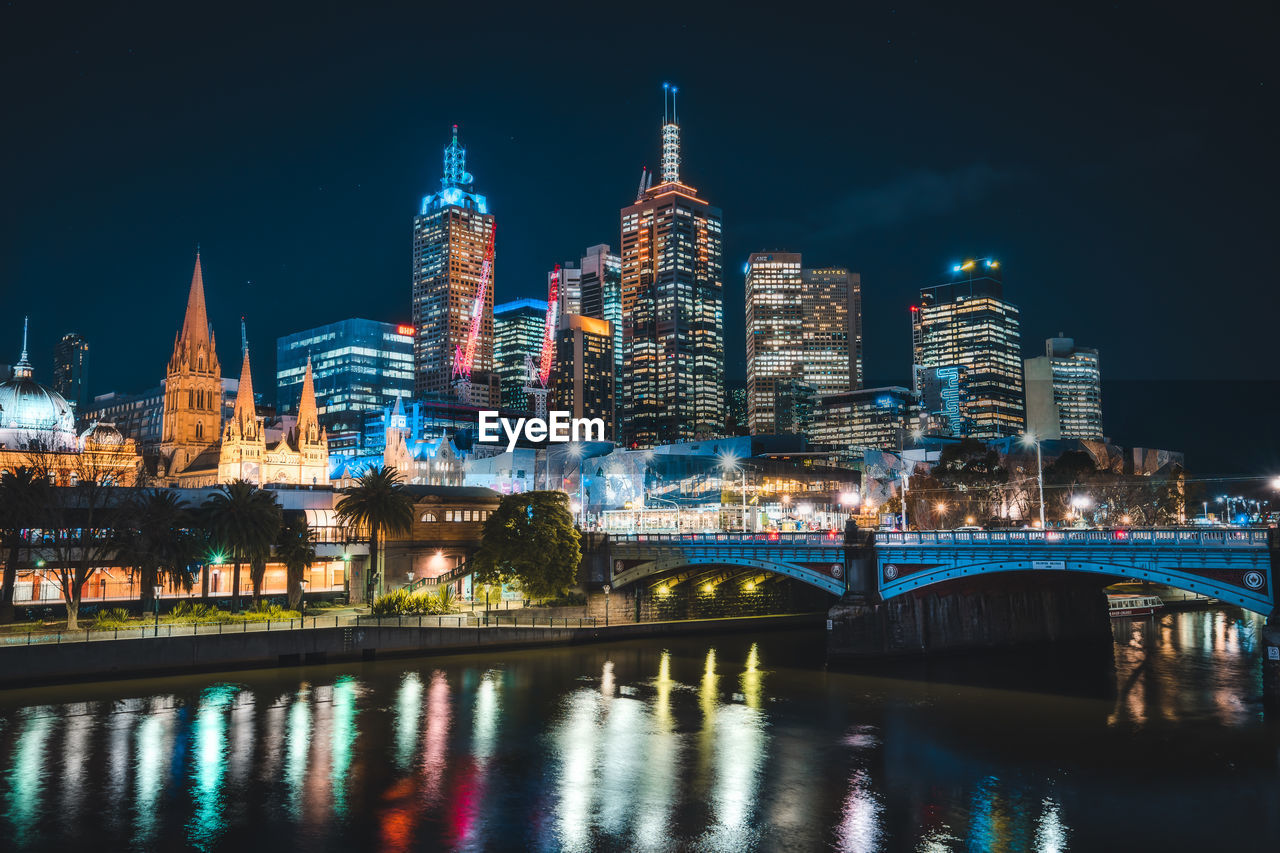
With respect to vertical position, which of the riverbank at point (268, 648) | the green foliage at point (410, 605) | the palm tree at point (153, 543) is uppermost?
the palm tree at point (153, 543)

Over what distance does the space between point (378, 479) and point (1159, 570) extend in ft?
226

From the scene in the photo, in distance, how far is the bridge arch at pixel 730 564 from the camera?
80.2 metres

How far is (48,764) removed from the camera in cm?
4700

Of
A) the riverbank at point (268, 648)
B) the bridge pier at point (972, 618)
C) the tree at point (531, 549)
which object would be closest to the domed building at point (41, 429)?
the tree at point (531, 549)

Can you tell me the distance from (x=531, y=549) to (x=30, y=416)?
433 feet

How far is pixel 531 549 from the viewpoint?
93.5m

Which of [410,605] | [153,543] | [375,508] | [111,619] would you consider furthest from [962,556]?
[111,619]

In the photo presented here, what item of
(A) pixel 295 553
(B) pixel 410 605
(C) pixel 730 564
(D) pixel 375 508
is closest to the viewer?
(B) pixel 410 605

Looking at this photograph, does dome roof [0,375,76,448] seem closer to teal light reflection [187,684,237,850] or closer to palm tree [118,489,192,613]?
palm tree [118,489,192,613]

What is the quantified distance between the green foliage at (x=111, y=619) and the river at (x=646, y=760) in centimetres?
855

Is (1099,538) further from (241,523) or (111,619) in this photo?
(111,619)

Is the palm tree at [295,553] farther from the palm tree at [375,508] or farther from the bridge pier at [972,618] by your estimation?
the bridge pier at [972,618]

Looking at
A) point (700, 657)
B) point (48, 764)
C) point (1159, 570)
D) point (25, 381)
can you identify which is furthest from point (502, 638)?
point (25, 381)

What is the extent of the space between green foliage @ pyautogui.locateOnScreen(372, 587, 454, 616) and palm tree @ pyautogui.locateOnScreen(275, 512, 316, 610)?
834 centimetres
